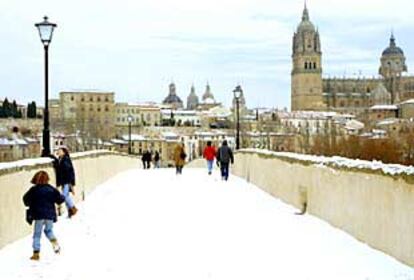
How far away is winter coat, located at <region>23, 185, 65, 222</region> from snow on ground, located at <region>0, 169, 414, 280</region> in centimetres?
62

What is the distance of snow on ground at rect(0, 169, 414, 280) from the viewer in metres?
11.4

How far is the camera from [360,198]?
47.5ft

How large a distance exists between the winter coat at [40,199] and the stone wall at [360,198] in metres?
4.42

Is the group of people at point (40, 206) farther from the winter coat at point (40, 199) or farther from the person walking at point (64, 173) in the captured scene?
the person walking at point (64, 173)

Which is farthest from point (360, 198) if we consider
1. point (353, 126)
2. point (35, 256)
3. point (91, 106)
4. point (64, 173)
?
point (91, 106)

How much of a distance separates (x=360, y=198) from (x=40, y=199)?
491 centimetres

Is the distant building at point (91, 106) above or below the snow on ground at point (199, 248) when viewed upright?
above

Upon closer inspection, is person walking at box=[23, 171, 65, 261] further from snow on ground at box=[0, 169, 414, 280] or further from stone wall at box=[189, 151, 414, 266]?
stone wall at box=[189, 151, 414, 266]

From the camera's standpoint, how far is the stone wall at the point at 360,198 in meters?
11.9

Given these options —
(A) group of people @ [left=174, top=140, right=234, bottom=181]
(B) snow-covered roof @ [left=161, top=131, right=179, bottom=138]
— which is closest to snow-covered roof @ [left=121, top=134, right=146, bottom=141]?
(B) snow-covered roof @ [left=161, top=131, right=179, bottom=138]

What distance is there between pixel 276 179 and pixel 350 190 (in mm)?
8963

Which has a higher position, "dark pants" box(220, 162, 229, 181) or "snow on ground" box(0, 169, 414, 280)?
"dark pants" box(220, 162, 229, 181)

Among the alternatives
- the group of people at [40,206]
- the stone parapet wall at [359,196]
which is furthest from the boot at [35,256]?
the stone parapet wall at [359,196]

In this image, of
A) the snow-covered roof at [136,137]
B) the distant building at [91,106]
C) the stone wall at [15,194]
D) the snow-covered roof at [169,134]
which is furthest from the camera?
the snow-covered roof at [169,134]
